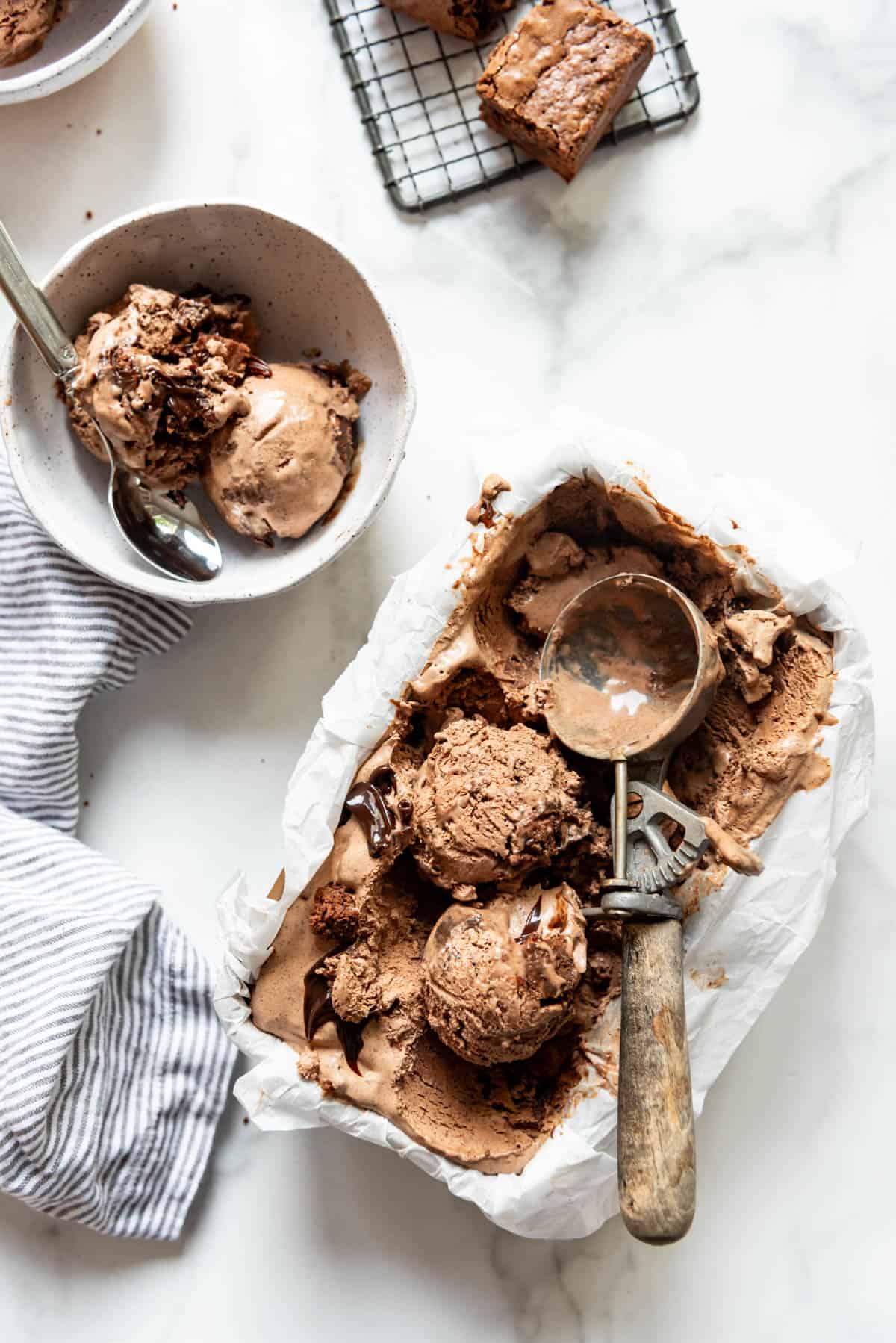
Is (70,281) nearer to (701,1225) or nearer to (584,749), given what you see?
(584,749)

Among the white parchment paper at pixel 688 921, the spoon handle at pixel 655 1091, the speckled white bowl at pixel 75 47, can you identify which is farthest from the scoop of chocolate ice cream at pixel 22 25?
the spoon handle at pixel 655 1091

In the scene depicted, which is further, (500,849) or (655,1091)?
(500,849)

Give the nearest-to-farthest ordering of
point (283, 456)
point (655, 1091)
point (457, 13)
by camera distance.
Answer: point (655, 1091) → point (283, 456) → point (457, 13)

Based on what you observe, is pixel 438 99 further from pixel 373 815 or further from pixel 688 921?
pixel 688 921

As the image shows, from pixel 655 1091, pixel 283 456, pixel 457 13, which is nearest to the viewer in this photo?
pixel 655 1091

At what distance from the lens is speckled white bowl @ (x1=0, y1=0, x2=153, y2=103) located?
6.84ft

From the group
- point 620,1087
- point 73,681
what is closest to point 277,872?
point 73,681

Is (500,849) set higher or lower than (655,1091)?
higher

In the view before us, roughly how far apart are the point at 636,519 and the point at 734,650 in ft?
0.91

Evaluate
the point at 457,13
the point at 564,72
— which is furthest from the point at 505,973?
the point at 457,13

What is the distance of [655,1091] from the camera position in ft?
5.50

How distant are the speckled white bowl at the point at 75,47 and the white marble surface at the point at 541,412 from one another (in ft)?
0.24

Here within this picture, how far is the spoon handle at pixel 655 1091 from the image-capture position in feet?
5.34

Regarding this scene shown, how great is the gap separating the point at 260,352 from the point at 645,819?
115 centimetres
